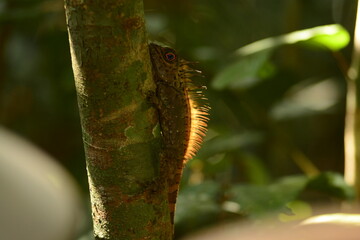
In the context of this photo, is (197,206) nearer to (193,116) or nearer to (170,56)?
(193,116)

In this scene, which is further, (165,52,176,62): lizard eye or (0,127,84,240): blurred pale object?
(165,52,176,62): lizard eye

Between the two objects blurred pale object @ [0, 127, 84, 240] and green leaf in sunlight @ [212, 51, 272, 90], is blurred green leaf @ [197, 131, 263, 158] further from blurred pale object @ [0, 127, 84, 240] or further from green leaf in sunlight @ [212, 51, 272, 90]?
blurred pale object @ [0, 127, 84, 240]

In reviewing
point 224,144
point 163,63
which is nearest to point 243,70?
point 163,63

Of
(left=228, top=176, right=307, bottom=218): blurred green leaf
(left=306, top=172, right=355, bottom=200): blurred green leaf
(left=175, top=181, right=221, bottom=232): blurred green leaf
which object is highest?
(left=306, top=172, right=355, bottom=200): blurred green leaf

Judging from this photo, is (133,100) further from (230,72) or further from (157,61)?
(230,72)

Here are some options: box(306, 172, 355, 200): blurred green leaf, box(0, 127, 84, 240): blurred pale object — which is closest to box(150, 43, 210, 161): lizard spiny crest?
box(306, 172, 355, 200): blurred green leaf

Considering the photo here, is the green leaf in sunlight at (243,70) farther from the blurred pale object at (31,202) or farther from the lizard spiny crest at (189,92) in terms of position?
the blurred pale object at (31,202)
